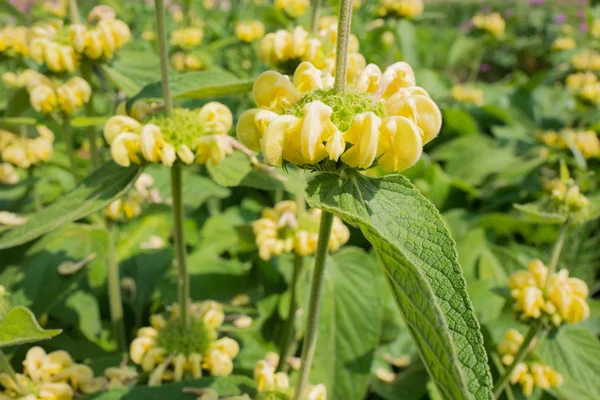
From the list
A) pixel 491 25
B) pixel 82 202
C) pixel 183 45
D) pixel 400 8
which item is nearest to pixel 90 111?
pixel 82 202

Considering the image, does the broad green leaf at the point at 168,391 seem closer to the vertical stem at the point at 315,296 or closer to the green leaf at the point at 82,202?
the vertical stem at the point at 315,296

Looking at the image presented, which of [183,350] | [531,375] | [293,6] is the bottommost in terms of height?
[531,375]

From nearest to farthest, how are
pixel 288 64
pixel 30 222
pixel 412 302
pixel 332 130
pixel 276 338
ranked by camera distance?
pixel 412 302 < pixel 332 130 < pixel 30 222 < pixel 288 64 < pixel 276 338

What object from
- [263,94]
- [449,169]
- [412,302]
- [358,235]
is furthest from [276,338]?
[449,169]

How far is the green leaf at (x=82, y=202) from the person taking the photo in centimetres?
79

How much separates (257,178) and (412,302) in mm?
543

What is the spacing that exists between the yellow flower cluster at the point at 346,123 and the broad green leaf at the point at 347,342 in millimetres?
590

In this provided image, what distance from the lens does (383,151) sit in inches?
24.2

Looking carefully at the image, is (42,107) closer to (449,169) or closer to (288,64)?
(288,64)

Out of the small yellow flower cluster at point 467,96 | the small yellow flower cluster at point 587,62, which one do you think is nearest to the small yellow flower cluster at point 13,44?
the small yellow flower cluster at point 467,96

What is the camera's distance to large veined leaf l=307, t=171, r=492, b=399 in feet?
1.46

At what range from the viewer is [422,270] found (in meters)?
0.51

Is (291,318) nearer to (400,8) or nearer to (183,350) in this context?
(183,350)

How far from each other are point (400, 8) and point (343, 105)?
1.99 meters
